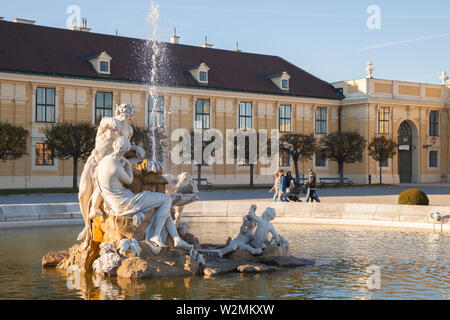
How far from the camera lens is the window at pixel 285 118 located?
176ft

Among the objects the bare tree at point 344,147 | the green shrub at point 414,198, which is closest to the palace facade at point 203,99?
the bare tree at point 344,147

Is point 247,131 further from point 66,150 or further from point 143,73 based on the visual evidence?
point 66,150

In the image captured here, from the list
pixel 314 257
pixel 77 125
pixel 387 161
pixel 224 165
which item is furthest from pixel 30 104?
pixel 314 257

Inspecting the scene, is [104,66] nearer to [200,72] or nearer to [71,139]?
[200,72]

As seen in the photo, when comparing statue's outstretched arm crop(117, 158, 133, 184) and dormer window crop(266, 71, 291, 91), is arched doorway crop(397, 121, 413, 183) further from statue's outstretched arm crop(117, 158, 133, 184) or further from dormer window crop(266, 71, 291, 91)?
statue's outstretched arm crop(117, 158, 133, 184)

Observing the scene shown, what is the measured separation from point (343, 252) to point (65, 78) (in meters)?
33.0

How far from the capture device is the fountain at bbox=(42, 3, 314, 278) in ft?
33.8

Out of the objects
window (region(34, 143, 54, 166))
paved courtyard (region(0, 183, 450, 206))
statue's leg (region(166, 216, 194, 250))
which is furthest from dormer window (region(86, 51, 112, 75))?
statue's leg (region(166, 216, 194, 250))

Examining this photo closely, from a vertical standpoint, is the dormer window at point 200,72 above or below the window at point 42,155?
above

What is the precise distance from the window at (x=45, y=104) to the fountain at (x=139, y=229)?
107 feet

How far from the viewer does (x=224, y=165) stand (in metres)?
49.8

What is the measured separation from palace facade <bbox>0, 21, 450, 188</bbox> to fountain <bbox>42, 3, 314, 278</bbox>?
104ft

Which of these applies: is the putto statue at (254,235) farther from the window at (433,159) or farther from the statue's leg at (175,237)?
the window at (433,159)

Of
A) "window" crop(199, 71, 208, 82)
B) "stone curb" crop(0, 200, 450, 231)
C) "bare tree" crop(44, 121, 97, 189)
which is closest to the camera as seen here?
"stone curb" crop(0, 200, 450, 231)
